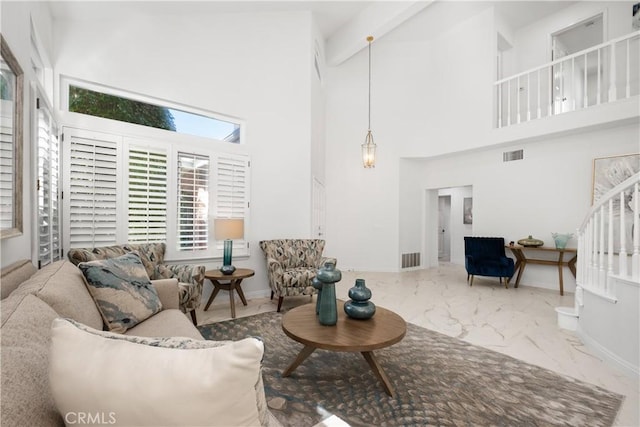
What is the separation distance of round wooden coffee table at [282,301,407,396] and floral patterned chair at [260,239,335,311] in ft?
4.24

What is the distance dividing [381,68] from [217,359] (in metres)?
7.19

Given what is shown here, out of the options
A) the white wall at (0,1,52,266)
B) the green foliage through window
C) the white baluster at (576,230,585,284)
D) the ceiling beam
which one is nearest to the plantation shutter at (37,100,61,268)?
the white wall at (0,1,52,266)

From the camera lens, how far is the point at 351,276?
6090mm

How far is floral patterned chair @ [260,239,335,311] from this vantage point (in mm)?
3602

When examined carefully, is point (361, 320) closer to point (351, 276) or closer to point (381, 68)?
point (351, 276)

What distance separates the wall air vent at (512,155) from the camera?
538 cm

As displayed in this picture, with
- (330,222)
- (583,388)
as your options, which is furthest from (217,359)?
(330,222)

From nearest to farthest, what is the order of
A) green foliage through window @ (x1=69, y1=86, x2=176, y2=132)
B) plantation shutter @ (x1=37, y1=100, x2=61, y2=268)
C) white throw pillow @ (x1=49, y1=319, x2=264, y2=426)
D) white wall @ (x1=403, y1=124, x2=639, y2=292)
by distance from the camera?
1. white throw pillow @ (x1=49, y1=319, x2=264, y2=426)
2. plantation shutter @ (x1=37, y1=100, x2=61, y2=268)
3. green foliage through window @ (x1=69, y1=86, x2=176, y2=132)
4. white wall @ (x1=403, y1=124, x2=639, y2=292)

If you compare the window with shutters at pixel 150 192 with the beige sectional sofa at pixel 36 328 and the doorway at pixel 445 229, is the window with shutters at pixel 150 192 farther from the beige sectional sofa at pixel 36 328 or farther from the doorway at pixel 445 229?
the doorway at pixel 445 229

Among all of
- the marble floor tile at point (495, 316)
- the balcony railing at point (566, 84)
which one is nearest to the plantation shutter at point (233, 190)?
the marble floor tile at point (495, 316)

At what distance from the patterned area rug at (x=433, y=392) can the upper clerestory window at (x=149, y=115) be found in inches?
114

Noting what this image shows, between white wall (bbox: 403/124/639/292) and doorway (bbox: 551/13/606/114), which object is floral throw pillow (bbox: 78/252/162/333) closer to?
white wall (bbox: 403/124/639/292)

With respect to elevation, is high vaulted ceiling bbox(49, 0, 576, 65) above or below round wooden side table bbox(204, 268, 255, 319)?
above

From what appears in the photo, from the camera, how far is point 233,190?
4.10m
